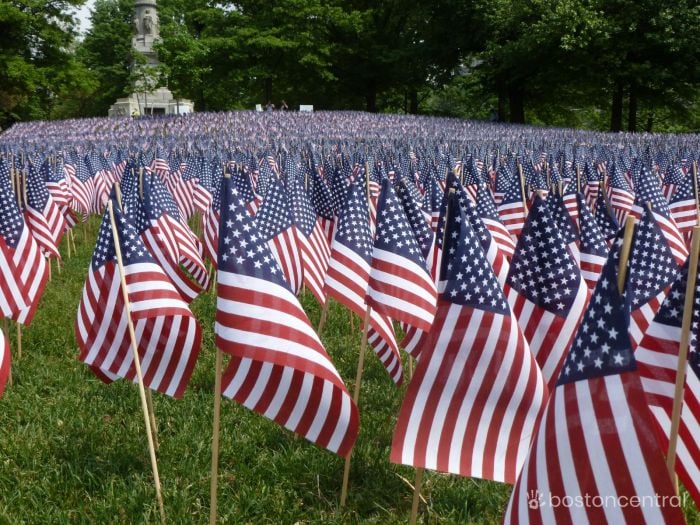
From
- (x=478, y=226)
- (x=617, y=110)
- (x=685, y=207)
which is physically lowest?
(x=478, y=226)

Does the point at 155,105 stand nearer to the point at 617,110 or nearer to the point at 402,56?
the point at 402,56

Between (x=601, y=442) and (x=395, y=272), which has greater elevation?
(x=395, y=272)

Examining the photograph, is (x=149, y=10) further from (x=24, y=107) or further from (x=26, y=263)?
(x=26, y=263)

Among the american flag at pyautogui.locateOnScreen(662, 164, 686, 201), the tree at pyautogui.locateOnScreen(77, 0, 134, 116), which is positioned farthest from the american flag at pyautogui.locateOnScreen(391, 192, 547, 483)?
the tree at pyautogui.locateOnScreen(77, 0, 134, 116)

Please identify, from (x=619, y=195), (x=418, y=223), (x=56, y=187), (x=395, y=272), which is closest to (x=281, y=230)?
(x=418, y=223)

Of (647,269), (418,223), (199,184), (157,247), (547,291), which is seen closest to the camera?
(547,291)

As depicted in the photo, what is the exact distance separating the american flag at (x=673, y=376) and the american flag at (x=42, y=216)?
7.68 m

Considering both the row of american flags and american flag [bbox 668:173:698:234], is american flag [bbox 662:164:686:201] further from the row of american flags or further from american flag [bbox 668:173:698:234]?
the row of american flags

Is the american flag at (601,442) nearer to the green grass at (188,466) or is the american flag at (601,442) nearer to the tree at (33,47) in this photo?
the green grass at (188,466)

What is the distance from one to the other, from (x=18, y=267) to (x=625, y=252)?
547 centimetres

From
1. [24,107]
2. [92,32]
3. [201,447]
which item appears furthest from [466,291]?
[92,32]

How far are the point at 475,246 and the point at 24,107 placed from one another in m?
63.3

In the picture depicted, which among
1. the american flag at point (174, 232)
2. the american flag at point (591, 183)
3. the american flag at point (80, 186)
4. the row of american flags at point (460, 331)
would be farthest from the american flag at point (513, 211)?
the american flag at point (80, 186)

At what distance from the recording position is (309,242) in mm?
7441
